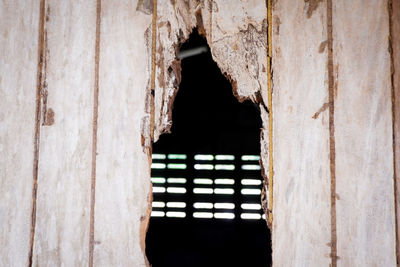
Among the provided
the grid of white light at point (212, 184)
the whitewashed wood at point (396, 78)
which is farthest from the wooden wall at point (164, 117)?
the grid of white light at point (212, 184)

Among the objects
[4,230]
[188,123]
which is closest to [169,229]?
[188,123]

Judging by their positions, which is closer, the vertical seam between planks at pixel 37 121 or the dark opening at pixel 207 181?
the vertical seam between planks at pixel 37 121

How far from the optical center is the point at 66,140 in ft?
2.56

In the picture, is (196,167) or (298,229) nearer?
(298,229)

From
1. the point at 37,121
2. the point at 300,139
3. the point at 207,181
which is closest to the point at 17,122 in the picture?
the point at 37,121

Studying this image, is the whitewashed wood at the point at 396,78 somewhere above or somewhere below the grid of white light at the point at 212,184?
above

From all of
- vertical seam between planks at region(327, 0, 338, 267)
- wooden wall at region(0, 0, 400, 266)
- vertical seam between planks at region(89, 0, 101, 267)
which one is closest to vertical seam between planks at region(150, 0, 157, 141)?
wooden wall at region(0, 0, 400, 266)

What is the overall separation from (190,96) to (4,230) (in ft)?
5.41

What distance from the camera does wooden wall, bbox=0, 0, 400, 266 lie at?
2.36 ft

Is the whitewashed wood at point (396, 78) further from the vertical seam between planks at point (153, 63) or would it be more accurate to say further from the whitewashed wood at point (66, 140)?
the whitewashed wood at point (66, 140)

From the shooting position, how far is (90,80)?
0.79 meters

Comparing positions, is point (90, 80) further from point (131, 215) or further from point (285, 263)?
point (285, 263)

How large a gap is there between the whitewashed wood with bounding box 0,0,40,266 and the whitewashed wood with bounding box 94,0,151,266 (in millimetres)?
172

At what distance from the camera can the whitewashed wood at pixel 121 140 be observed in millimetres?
753
